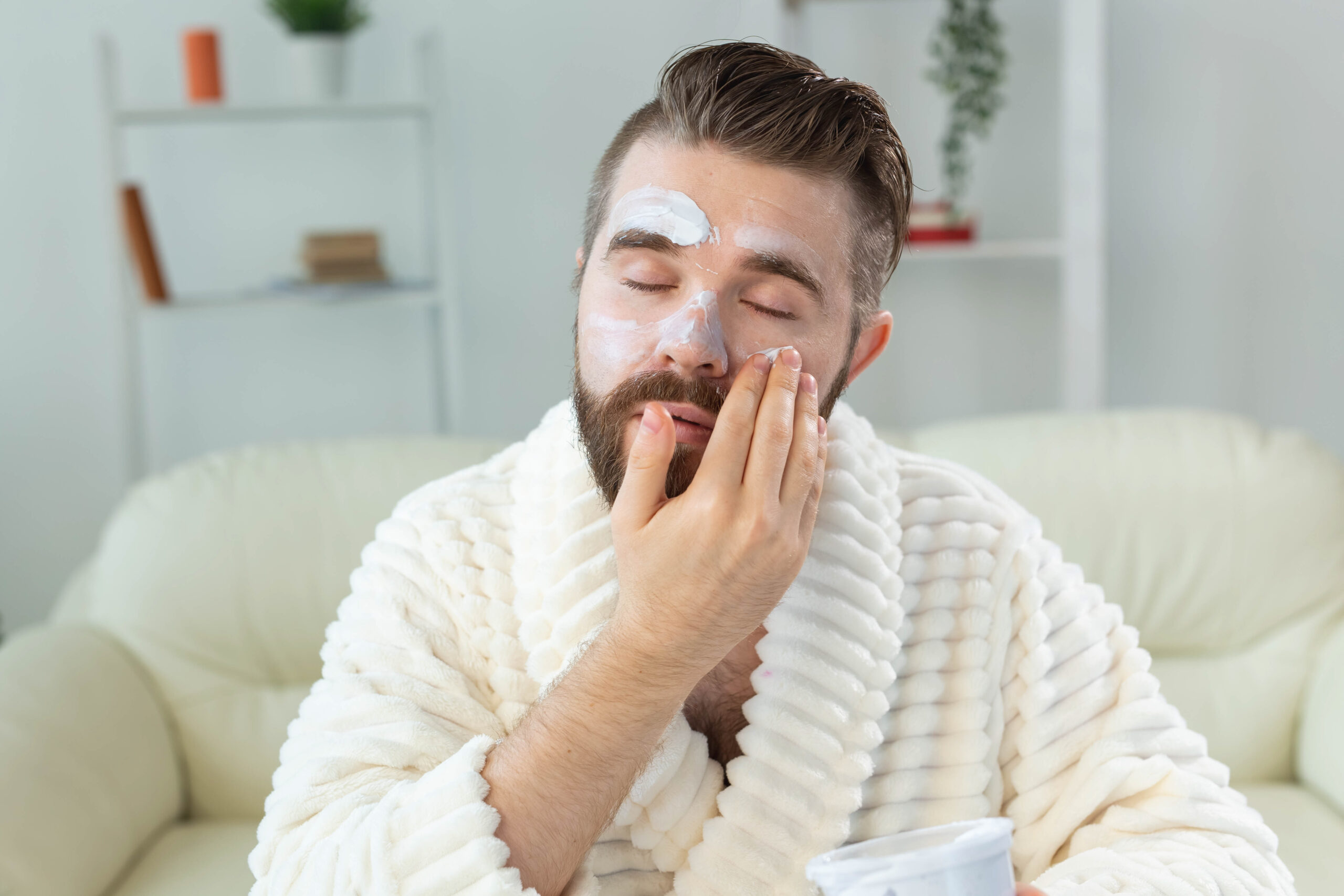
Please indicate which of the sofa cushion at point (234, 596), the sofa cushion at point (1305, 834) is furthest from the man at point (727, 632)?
the sofa cushion at point (234, 596)

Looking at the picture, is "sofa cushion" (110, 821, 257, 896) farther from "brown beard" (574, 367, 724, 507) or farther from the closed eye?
the closed eye

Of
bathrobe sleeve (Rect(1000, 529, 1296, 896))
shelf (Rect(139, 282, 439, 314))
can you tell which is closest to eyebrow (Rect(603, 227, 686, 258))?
bathrobe sleeve (Rect(1000, 529, 1296, 896))

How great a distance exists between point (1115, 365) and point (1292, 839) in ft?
4.88

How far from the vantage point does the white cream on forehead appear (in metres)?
1.03

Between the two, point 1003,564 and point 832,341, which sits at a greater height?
point 832,341

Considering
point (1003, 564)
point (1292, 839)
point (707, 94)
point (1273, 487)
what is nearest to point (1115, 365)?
point (1273, 487)

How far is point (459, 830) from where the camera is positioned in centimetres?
87

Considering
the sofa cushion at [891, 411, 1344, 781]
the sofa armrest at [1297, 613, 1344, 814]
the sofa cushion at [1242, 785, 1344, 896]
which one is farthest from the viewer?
the sofa cushion at [891, 411, 1344, 781]

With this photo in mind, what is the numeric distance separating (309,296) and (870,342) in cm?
166

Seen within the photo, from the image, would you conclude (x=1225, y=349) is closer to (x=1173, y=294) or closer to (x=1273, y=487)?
(x=1173, y=294)

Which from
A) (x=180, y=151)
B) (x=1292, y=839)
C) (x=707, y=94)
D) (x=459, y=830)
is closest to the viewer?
(x=459, y=830)

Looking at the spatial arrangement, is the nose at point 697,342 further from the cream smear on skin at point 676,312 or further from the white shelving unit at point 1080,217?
the white shelving unit at point 1080,217

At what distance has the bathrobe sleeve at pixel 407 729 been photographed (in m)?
0.88

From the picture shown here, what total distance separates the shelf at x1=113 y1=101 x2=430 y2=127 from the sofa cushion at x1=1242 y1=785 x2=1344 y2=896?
2038mm
